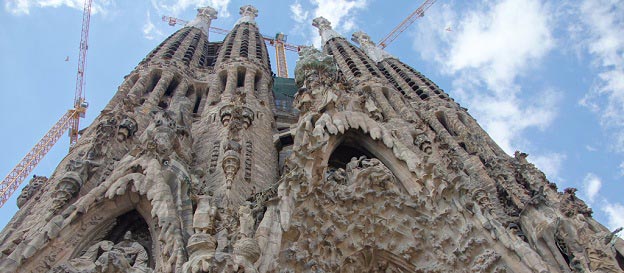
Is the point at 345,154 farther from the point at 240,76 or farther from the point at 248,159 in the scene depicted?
the point at 240,76

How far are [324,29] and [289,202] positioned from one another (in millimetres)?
29890

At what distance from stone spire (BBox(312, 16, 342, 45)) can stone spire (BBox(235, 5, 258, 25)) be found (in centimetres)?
432

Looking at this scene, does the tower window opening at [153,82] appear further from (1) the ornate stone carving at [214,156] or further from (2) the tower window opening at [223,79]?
(1) the ornate stone carving at [214,156]

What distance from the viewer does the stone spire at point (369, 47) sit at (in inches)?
1296

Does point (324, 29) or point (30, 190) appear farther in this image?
point (324, 29)

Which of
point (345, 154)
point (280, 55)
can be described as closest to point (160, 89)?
point (345, 154)

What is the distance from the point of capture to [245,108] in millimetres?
15789

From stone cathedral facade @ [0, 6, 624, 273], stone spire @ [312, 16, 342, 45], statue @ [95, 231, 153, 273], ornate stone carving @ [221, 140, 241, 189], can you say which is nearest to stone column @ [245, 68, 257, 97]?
stone cathedral facade @ [0, 6, 624, 273]

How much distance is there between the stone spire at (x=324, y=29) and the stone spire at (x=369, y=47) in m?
2.00

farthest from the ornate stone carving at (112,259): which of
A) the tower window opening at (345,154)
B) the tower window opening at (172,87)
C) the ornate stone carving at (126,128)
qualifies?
the tower window opening at (172,87)

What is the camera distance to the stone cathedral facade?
8.52 metres

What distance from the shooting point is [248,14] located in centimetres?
3597

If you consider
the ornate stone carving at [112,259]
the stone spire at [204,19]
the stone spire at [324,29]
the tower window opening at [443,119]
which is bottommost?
the ornate stone carving at [112,259]

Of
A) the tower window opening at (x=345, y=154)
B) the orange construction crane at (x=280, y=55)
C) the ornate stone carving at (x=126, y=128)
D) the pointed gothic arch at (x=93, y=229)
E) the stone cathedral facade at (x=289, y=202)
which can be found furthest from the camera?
the orange construction crane at (x=280, y=55)
